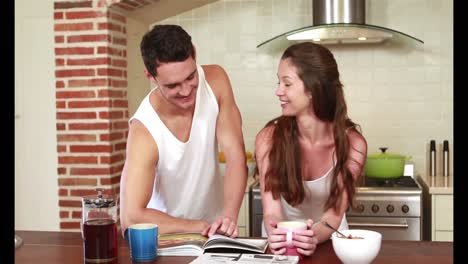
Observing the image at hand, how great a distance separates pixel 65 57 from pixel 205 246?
95.8 inches

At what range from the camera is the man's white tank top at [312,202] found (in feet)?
7.94

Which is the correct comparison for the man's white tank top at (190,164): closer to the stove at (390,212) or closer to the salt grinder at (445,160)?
the stove at (390,212)

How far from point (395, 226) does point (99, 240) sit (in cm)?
242

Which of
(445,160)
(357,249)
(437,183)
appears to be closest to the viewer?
(357,249)

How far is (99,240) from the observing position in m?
1.71

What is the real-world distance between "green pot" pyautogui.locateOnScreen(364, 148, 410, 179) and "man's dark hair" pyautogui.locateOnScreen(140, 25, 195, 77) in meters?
2.14

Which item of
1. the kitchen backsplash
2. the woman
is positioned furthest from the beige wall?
the woman

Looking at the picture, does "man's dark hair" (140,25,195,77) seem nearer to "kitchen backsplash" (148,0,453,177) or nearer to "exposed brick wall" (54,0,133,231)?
"exposed brick wall" (54,0,133,231)

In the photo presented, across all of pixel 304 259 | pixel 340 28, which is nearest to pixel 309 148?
pixel 304 259

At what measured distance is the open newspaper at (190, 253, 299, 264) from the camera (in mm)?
1660

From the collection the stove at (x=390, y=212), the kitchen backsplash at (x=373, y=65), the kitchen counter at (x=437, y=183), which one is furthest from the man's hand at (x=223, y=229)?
the kitchen backsplash at (x=373, y=65)

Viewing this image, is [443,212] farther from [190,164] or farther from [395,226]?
[190,164]

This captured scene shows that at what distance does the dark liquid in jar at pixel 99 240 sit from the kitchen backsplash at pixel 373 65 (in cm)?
281
